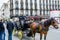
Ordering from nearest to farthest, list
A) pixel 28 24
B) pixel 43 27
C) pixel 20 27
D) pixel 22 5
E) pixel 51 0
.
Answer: pixel 43 27, pixel 20 27, pixel 28 24, pixel 22 5, pixel 51 0

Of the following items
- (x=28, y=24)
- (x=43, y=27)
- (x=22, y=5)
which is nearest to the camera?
(x=43, y=27)

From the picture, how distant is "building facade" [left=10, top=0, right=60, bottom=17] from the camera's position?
90688 mm

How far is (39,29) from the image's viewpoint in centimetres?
1522

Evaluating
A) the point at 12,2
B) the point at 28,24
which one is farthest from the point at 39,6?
the point at 28,24

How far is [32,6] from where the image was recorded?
94.0m

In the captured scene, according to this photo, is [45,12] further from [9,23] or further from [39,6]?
[9,23]

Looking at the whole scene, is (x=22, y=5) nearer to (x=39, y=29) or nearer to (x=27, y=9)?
(x=27, y=9)

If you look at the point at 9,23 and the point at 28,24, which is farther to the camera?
the point at 28,24

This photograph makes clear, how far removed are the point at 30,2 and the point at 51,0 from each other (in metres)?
10.7

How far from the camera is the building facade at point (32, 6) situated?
298 feet

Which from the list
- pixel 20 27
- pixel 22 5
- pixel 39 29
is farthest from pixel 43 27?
pixel 22 5

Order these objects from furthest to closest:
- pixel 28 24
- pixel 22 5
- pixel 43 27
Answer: pixel 22 5, pixel 28 24, pixel 43 27

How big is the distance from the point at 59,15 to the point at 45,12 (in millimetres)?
48632

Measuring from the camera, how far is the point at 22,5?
91625 mm
